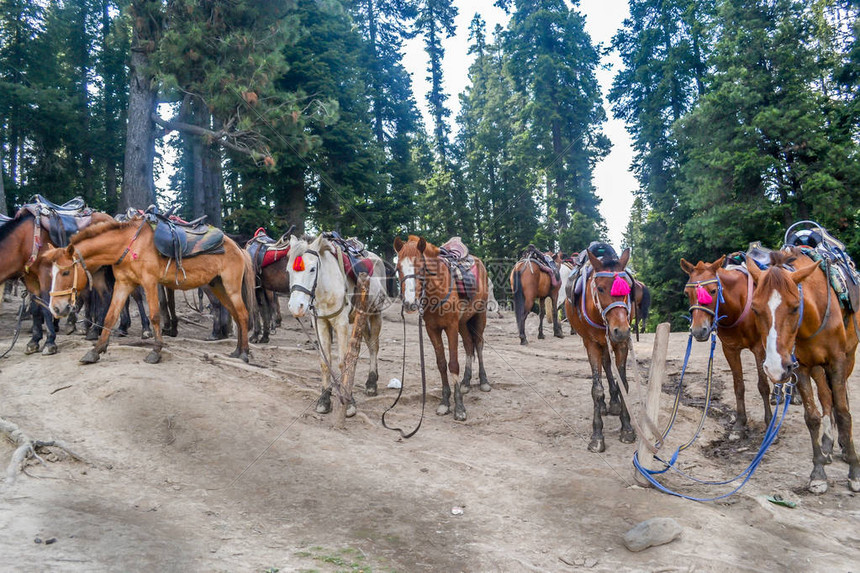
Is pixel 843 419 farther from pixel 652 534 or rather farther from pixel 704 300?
pixel 652 534

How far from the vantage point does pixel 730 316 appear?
20.9 feet

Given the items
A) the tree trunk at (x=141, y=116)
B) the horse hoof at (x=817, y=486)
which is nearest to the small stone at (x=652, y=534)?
the horse hoof at (x=817, y=486)

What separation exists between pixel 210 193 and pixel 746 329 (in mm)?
14887

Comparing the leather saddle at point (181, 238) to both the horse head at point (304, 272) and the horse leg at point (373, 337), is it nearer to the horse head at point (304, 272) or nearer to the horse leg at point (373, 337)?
the horse head at point (304, 272)

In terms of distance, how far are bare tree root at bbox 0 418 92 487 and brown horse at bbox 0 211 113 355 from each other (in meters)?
3.07

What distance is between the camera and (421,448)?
5.86m

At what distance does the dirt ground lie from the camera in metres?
3.44

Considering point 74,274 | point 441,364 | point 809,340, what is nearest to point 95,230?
point 74,274

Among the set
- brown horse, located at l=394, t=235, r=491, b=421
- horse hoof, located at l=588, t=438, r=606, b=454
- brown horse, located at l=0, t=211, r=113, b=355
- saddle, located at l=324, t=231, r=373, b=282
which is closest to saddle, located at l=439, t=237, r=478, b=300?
brown horse, located at l=394, t=235, r=491, b=421

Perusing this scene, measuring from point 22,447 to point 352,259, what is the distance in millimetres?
4249

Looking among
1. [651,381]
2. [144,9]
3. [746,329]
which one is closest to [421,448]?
[651,381]

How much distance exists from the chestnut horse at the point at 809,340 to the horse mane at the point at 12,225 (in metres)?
9.78

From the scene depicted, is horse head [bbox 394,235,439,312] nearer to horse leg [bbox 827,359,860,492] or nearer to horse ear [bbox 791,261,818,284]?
horse ear [bbox 791,261,818,284]

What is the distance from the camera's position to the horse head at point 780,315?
445cm
